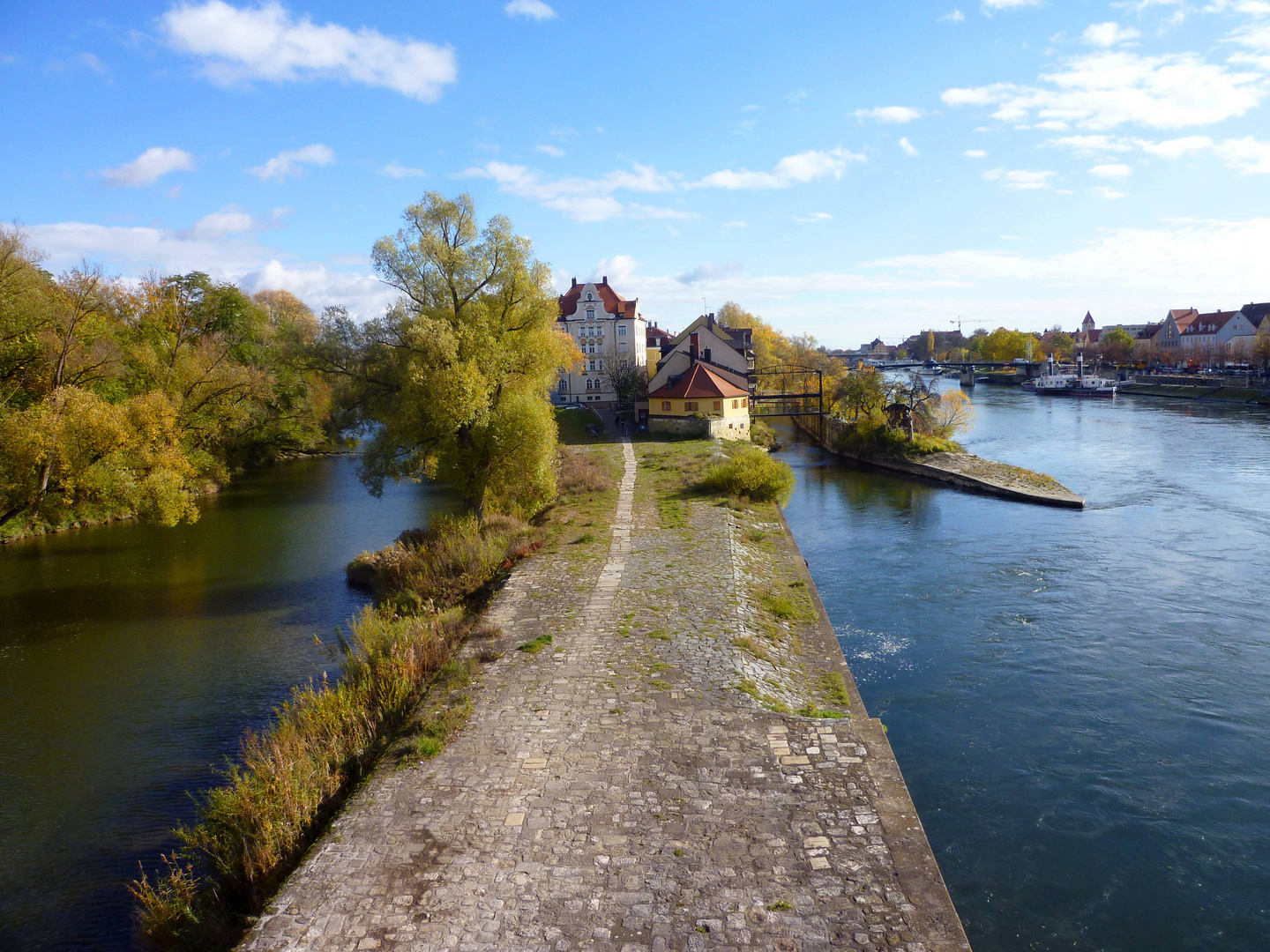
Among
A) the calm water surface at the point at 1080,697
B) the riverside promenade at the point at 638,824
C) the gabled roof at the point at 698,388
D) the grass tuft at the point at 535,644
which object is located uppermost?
the gabled roof at the point at 698,388

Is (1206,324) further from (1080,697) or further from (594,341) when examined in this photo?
(1080,697)

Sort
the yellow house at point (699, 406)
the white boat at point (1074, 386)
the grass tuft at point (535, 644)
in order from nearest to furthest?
the grass tuft at point (535, 644), the yellow house at point (699, 406), the white boat at point (1074, 386)

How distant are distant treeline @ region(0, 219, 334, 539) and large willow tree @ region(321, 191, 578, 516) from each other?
6.80ft

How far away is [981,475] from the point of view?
108 feet

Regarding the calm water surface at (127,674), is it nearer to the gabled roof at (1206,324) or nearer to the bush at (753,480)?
the bush at (753,480)

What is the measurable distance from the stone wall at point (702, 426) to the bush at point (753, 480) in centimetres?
1341

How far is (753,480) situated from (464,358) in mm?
10736

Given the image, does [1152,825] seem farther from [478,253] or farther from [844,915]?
[478,253]

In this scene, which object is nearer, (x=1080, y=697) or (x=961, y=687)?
(x=1080, y=697)

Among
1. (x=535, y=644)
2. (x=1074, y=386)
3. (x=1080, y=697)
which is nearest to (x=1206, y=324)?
(x=1074, y=386)

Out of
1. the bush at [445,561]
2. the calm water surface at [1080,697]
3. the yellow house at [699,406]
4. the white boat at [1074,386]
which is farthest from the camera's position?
the white boat at [1074,386]

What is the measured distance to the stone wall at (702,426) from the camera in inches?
1597

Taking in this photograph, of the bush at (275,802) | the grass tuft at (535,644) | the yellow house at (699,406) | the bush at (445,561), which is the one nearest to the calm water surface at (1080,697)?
the grass tuft at (535,644)

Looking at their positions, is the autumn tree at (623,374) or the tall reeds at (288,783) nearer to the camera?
the tall reeds at (288,783)
